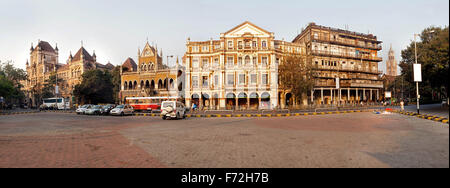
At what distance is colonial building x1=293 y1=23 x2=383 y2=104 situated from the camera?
5275cm

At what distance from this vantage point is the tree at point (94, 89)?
197 feet

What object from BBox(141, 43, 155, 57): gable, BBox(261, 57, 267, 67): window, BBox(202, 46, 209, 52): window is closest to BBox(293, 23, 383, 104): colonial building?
BBox(261, 57, 267, 67): window

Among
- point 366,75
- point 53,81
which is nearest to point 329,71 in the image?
point 366,75

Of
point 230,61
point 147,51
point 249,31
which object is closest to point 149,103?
point 230,61

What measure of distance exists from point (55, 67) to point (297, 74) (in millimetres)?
105669

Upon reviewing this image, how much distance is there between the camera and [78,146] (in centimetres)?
905

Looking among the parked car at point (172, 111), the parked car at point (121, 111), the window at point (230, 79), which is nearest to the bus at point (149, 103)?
the parked car at point (121, 111)

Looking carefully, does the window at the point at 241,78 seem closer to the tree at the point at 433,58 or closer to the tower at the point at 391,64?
the tree at the point at 433,58

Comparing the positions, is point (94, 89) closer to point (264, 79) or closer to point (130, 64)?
point (130, 64)

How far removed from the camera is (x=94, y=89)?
60.7 meters

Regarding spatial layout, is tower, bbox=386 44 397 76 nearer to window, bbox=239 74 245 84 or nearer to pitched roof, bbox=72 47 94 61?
window, bbox=239 74 245 84

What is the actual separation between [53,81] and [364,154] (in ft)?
326

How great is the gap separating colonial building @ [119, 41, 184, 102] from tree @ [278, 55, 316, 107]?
22451mm
